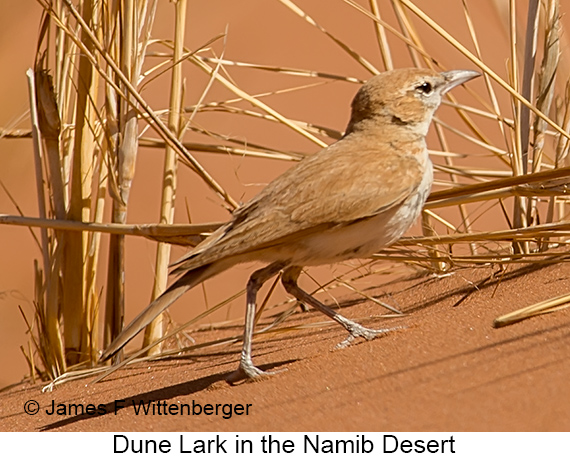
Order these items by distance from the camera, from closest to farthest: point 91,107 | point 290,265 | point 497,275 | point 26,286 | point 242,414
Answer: point 242,414
point 290,265
point 497,275
point 91,107
point 26,286

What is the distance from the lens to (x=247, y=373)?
3502 millimetres

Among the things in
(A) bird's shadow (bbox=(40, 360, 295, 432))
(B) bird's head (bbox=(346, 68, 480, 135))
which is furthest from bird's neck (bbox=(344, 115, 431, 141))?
(A) bird's shadow (bbox=(40, 360, 295, 432))

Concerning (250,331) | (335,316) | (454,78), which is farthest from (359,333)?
(454,78)

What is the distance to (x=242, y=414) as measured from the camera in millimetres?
3100

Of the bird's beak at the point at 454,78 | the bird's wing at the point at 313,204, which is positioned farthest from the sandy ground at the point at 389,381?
the bird's beak at the point at 454,78

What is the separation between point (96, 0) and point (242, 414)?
2.27 meters

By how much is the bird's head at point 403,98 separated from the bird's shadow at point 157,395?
1.11 m

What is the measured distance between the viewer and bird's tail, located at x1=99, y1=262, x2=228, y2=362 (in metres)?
3.47

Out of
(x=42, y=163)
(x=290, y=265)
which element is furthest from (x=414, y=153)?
(x=42, y=163)

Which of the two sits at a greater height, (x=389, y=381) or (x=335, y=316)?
(x=335, y=316)

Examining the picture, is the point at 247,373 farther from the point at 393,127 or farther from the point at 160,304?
the point at 393,127

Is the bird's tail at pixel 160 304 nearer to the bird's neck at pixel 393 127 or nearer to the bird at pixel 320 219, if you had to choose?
the bird at pixel 320 219

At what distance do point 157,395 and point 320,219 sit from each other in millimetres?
925

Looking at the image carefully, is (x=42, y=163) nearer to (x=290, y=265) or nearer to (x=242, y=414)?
(x=290, y=265)
